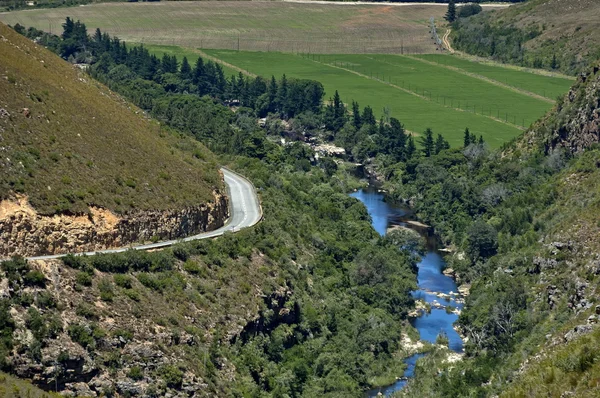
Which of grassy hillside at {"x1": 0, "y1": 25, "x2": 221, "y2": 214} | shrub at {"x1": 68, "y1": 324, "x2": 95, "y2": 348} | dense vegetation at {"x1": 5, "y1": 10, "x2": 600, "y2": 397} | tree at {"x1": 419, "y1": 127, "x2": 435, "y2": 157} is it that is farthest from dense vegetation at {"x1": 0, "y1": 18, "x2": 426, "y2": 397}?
tree at {"x1": 419, "y1": 127, "x2": 435, "y2": 157}

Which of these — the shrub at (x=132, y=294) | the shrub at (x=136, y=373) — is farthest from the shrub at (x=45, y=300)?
the shrub at (x=132, y=294)

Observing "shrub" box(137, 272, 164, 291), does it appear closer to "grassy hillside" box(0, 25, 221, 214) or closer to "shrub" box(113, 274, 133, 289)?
"shrub" box(113, 274, 133, 289)

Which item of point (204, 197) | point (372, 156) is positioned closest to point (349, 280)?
point (204, 197)

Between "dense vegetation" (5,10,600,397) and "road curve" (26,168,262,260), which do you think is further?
"road curve" (26,168,262,260)

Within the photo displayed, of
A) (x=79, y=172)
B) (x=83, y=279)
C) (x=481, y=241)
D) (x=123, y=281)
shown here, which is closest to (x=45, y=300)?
(x=83, y=279)

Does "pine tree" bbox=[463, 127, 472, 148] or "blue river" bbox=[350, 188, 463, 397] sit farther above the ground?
"pine tree" bbox=[463, 127, 472, 148]
